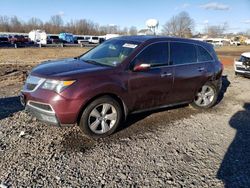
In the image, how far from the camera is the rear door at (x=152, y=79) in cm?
484

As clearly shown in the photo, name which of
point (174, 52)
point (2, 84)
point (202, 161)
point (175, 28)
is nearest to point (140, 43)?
point (174, 52)

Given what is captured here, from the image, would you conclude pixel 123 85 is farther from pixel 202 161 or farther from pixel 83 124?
pixel 202 161

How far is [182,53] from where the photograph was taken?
573cm

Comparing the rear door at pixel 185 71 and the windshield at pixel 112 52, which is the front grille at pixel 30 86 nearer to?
the windshield at pixel 112 52

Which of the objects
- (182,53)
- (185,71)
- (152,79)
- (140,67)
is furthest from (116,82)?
(182,53)

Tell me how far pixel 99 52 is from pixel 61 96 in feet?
5.87

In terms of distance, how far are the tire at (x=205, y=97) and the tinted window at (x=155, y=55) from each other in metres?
1.55

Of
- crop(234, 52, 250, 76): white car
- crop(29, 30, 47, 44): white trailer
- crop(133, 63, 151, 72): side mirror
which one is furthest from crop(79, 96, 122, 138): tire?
crop(29, 30, 47, 44): white trailer

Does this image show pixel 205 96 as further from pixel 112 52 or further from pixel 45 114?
pixel 45 114

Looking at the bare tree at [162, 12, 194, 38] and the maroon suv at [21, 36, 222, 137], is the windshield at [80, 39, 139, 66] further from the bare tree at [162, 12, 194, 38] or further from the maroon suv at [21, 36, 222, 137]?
the bare tree at [162, 12, 194, 38]

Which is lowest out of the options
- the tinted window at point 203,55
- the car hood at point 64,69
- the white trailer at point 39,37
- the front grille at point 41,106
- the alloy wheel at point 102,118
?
the alloy wheel at point 102,118

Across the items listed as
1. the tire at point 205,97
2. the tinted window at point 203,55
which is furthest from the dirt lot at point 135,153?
the tinted window at point 203,55

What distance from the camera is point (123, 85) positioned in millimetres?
4621

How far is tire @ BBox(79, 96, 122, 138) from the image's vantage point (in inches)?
171
